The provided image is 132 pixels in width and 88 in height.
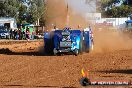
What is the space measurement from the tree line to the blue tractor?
6070 cm

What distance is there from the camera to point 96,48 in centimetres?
2823

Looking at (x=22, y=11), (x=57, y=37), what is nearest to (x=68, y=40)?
(x=57, y=37)

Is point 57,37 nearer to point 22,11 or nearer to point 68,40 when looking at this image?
point 68,40

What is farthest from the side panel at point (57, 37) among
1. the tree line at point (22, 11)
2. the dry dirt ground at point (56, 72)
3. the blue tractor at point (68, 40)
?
the tree line at point (22, 11)

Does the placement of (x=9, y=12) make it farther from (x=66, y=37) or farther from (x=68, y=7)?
(x=66, y=37)

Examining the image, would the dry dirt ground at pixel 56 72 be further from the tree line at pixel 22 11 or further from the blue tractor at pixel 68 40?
the tree line at pixel 22 11

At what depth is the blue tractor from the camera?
24.2 meters

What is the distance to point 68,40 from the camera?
2416cm

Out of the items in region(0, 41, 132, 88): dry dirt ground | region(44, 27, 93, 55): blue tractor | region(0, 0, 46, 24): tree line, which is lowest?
region(0, 41, 132, 88): dry dirt ground

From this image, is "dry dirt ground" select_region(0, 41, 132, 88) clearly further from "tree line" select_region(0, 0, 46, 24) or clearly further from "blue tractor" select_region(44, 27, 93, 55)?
"tree line" select_region(0, 0, 46, 24)

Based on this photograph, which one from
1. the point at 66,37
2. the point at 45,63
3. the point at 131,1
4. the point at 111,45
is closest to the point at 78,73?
the point at 45,63

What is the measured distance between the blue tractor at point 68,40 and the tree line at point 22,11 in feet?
199

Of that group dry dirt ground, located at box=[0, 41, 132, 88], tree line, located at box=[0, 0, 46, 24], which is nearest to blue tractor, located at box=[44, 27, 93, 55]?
dry dirt ground, located at box=[0, 41, 132, 88]

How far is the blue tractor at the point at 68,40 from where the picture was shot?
2416 centimetres
